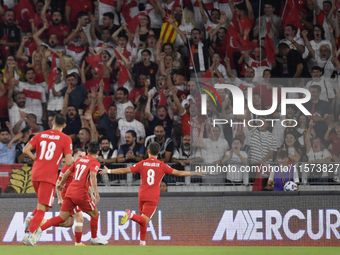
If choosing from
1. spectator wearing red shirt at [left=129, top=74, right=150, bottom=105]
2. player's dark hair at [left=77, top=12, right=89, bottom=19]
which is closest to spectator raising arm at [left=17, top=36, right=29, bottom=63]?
player's dark hair at [left=77, top=12, right=89, bottom=19]

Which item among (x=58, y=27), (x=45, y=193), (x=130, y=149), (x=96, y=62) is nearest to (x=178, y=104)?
(x=130, y=149)

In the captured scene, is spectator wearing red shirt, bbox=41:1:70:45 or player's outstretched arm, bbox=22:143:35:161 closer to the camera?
player's outstretched arm, bbox=22:143:35:161

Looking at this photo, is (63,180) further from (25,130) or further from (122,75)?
(122,75)

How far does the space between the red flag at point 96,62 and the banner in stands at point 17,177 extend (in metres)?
2.64

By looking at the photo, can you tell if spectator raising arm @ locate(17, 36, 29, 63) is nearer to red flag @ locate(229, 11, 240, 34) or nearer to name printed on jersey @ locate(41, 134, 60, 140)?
red flag @ locate(229, 11, 240, 34)

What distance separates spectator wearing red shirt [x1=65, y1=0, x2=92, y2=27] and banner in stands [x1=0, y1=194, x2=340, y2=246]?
4.37 metres

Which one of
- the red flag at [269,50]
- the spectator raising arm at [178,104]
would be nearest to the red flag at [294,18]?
the red flag at [269,50]

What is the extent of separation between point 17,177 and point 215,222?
352 cm

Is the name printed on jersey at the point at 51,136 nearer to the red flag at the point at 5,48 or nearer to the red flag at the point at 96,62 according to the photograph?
→ the red flag at the point at 96,62

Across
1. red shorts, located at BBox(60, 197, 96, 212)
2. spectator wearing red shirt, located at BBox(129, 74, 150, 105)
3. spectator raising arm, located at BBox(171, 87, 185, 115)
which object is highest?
spectator wearing red shirt, located at BBox(129, 74, 150, 105)

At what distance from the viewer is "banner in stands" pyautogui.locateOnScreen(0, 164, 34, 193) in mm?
7918

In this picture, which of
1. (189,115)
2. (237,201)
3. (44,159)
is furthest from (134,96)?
(44,159)

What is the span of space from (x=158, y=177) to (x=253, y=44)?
426cm

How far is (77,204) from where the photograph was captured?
5.88 m
